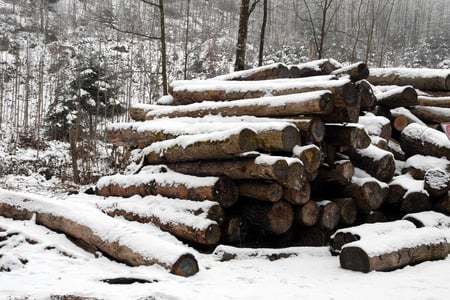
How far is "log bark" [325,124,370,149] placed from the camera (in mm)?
7125

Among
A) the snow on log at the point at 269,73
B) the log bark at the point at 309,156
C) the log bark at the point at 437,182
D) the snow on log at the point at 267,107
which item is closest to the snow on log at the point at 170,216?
the log bark at the point at 309,156

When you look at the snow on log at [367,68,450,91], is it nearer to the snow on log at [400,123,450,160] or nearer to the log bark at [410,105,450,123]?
the log bark at [410,105,450,123]

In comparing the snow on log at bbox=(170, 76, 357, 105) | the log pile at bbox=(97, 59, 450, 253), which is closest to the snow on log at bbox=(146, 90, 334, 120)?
the log pile at bbox=(97, 59, 450, 253)

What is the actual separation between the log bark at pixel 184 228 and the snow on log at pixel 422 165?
4.04 m

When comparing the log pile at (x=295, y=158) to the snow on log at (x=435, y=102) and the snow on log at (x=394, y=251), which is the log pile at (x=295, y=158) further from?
the snow on log at (x=435, y=102)

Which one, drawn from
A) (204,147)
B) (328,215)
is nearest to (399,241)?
(328,215)

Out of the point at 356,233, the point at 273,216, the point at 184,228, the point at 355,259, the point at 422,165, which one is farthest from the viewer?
the point at 422,165

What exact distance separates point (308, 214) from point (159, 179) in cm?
250

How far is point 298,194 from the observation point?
652 centimetres

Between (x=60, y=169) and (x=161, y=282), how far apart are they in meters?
14.2

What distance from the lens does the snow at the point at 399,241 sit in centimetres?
543

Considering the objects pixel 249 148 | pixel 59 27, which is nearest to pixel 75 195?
pixel 249 148

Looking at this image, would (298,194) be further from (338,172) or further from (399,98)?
(399,98)

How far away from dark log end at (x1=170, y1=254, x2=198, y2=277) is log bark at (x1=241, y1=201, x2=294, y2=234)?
5.91 feet
